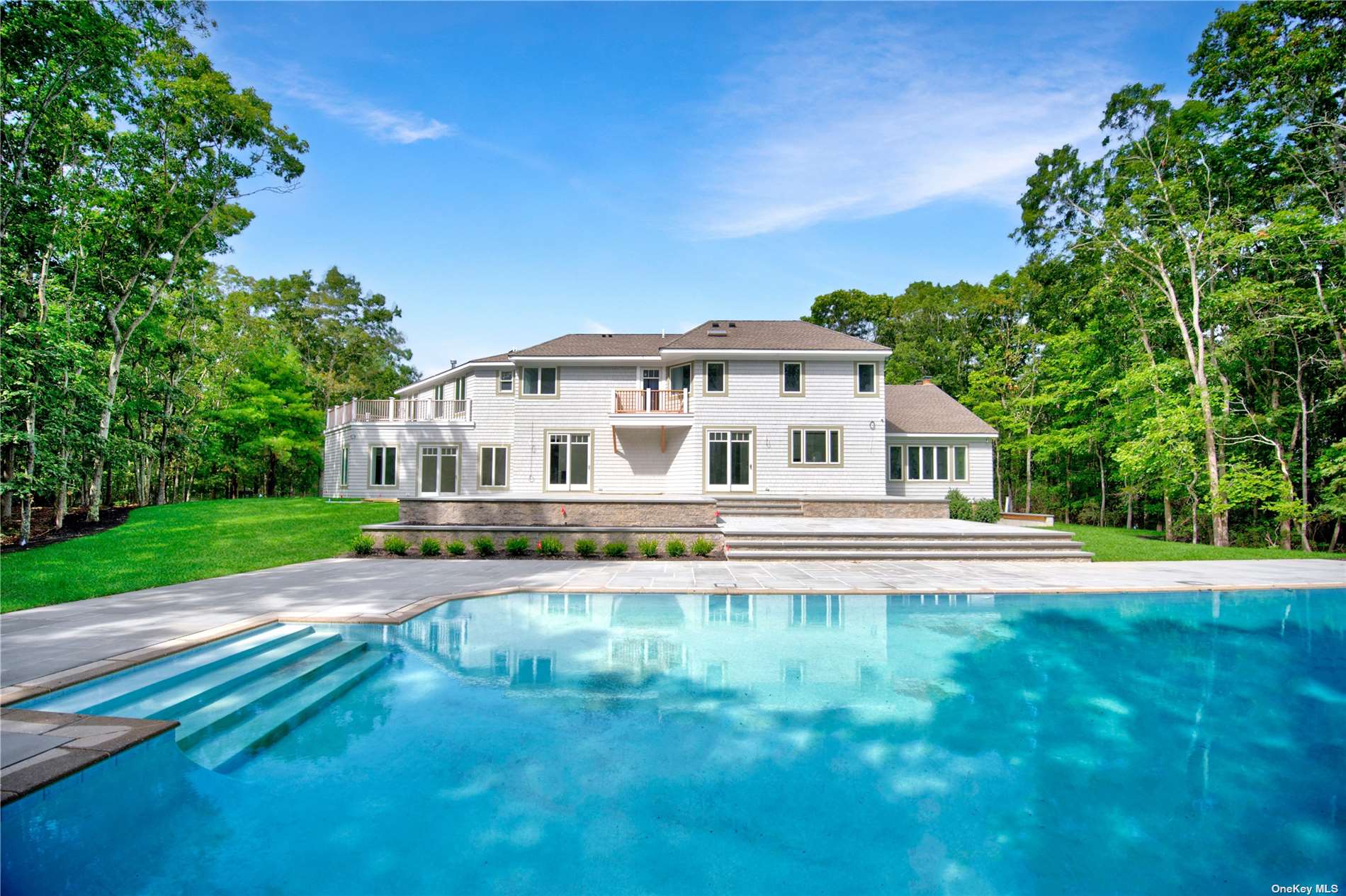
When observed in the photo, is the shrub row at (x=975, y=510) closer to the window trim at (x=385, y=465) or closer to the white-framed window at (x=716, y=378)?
the white-framed window at (x=716, y=378)

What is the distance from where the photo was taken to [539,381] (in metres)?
20.6

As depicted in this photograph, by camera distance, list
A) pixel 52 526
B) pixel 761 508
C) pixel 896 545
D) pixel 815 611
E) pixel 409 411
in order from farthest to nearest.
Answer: pixel 409 411 → pixel 761 508 → pixel 52 526 → pixel 896 545 → pixel 815 611

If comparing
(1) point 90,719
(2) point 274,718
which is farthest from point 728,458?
(1) point 90,719

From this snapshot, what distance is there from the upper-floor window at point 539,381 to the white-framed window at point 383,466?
6693 mm

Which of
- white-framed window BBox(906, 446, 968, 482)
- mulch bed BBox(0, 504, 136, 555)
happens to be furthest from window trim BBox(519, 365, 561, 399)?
white-framed window BBox(906, 446, 968, 482)

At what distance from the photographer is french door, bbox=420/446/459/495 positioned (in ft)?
72.4

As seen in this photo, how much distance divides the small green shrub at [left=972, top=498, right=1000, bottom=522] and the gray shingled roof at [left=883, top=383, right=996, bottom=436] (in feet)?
12.4

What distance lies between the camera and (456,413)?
22.4 meters

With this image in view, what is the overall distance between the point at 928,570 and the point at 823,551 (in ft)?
7.14

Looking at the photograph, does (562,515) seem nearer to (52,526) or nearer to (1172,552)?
(52,526)

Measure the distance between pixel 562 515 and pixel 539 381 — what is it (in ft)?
28.9

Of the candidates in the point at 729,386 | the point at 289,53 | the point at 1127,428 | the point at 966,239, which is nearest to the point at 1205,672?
the point at 729,386

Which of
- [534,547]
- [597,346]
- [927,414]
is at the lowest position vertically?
[534,547]

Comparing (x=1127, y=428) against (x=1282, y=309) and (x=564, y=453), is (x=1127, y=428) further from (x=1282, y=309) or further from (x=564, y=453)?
(x=564, y=453)
